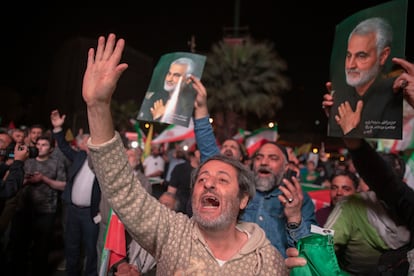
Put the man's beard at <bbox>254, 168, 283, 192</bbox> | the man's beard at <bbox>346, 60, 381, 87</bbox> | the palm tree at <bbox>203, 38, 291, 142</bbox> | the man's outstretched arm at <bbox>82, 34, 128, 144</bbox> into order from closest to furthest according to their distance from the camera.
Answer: the man's outstretched arm at <bbox>82, 34, 128, 144</bbox> < the man's beard at <bbox>346, 60, 381, 87</bbox> < the man's beard at <bbox>254, 168, 283, 192</bbox> < the palm tree at <bbox>203, 38, 291, 142</bbox>

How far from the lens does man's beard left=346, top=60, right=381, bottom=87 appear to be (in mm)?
2154

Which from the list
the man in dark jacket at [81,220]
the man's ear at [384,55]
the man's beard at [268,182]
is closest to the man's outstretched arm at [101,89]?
the man's ear at [384,55]

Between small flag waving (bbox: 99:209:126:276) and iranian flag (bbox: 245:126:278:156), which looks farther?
iranian flag (bbox: 245:126:278:156)

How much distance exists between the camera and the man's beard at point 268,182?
3078 millimetres

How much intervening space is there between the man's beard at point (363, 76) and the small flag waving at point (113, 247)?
1.93 metres

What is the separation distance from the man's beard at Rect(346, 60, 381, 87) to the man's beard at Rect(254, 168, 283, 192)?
113 cm

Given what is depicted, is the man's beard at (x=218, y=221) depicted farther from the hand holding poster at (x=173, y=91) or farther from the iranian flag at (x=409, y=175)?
the iranian flag at (x=409, y=175)

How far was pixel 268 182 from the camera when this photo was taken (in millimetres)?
3125

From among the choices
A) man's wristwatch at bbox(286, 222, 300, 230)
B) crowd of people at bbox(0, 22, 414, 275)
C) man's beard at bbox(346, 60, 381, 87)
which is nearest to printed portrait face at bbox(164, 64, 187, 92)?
crowd of people at bbox(0, 22, 414, 275)

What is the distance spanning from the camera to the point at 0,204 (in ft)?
12.3

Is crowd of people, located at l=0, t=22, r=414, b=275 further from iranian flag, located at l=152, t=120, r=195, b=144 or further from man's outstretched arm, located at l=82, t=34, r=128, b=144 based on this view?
iranian flag, located at l=152, t=120, r=195, b=144

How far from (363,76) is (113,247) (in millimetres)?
2067

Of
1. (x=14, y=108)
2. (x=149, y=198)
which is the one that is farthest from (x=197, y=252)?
(x=14, y=108)

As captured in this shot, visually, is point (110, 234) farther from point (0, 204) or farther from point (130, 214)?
point (0, 204)
